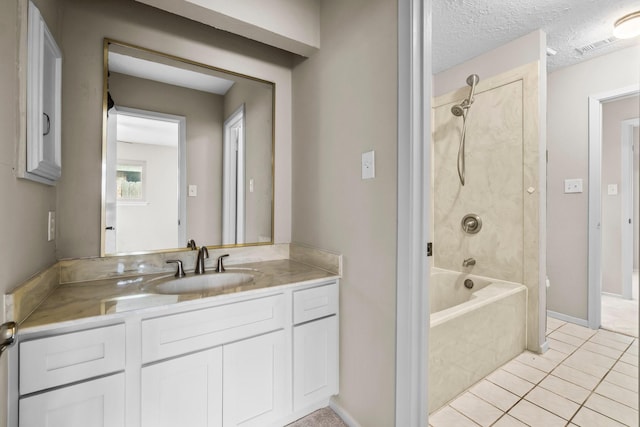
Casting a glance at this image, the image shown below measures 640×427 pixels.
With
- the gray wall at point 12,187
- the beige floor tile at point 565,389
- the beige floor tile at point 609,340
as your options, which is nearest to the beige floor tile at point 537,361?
the beige floor tile at point 565,389

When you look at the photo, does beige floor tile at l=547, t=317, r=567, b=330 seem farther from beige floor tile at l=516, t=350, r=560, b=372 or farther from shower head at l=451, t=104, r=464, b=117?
shower head at l=451, t=104, r=464, b=117

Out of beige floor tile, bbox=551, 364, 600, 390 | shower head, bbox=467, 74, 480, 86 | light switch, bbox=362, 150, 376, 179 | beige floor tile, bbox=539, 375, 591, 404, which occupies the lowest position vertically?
beige floor tile, bbox=539, 375, 591, 404

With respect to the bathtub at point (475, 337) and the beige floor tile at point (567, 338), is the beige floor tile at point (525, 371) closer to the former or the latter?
the bathtub at point (475, 337)

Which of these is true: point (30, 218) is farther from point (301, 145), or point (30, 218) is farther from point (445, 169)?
point (445, 169)

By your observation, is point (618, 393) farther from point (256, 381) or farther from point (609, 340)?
point (256, 381)

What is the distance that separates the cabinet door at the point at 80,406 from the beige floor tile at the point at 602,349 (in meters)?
3.03

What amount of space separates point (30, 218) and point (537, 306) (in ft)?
9.76

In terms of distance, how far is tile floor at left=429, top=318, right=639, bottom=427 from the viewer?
1.49m

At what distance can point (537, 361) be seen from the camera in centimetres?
204

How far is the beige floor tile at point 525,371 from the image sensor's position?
1.84 m

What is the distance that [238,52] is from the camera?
5.81 feet

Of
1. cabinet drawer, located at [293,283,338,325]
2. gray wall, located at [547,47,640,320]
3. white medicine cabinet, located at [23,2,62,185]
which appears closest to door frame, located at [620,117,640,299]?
gray wall, located at [547,47,640,320]

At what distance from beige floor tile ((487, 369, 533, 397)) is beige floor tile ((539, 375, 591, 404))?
10cm

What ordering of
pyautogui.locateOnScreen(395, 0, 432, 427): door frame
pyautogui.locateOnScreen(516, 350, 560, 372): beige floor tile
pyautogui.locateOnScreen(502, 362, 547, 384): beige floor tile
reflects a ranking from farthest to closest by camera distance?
pyautogui.locateOnScreen(516, 350, 560, 372): beige floor tile
pyautogui.locateOnScreen(502, 362, 547, 384): beige floor tile
pyautogui.locateOnScreen(395, 0, 432, 427): door frame
